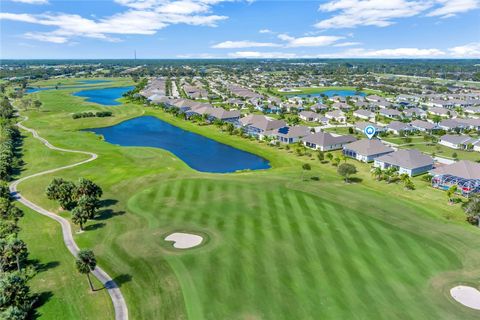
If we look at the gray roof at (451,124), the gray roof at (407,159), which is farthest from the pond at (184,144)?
the gray roof at (451,124)

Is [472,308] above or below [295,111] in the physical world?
below

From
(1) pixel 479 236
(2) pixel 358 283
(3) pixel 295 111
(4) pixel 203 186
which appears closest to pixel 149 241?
(4) pixel 203 186

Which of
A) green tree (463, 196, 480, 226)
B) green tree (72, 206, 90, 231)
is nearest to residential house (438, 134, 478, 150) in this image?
green tree (463, 196, 480, 226)

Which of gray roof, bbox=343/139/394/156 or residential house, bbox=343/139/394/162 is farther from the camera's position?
gray roof, bbox=343/139/394/156

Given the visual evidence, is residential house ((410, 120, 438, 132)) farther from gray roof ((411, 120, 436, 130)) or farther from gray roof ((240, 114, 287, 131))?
gray roof ((240, 114, 287, 131))

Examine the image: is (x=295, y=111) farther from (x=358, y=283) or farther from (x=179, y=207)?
(x=358, y=283)

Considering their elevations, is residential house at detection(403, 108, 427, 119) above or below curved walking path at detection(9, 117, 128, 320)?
above

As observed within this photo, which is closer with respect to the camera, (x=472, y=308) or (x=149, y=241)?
(x=472, y=308)
